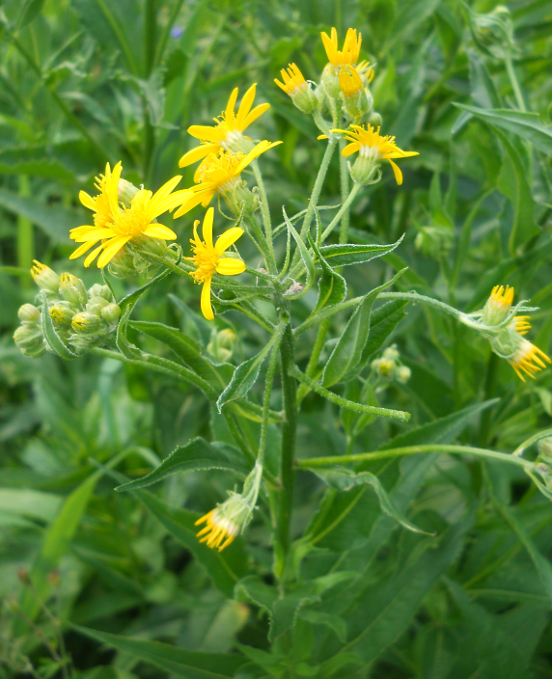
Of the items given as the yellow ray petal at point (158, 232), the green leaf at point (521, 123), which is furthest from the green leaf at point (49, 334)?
the green leaf at point (521, 123)

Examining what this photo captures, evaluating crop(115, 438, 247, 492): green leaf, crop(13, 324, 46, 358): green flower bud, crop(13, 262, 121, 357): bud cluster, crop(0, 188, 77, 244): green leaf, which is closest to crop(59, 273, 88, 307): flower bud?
crop(13, 262, 121, 357): bud cluster

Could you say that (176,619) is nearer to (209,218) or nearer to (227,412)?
(227,412)

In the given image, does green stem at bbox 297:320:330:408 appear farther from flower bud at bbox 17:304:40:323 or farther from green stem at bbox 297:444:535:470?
flower bud at bbox 17:304:40:323

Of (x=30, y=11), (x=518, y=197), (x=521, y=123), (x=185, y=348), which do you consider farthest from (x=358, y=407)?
(x=30, y=11)

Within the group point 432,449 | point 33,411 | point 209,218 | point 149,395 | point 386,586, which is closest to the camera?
point 209,218

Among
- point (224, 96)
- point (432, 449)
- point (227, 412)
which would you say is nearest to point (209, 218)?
point (227, 412)

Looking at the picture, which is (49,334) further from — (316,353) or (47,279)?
(316,353)
